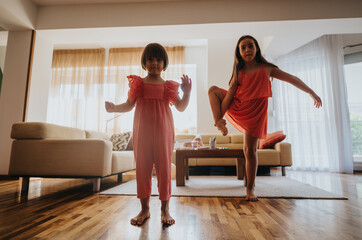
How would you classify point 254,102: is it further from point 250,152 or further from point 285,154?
point 285,154

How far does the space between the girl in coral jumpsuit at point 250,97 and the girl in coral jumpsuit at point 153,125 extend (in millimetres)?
501

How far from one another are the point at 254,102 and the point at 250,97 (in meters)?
0.05

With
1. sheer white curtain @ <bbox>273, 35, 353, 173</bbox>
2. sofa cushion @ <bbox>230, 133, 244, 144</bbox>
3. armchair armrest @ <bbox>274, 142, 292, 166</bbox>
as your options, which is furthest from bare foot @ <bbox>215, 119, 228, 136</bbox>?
sheer white curtain @ <bbox>273, 35, 353, 173</bbox>

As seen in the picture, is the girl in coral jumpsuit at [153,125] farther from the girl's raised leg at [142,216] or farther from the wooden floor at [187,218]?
the wooden floor at [187,218]

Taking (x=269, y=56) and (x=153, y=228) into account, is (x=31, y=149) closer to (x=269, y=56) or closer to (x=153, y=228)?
(x=153, y=228)

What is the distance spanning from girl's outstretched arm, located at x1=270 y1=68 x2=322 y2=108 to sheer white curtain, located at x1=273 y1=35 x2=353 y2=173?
3.03 m

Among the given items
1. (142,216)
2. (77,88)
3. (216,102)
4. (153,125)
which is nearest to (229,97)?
(216,102)

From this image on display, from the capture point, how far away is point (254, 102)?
1569 millimetres

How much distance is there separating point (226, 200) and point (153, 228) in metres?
0.79

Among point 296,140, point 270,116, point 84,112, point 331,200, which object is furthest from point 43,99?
point 296,140

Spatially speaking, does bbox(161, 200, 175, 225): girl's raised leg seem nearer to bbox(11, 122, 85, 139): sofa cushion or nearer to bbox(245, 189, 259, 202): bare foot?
bbox(245, 189, 259, 202): bare foot

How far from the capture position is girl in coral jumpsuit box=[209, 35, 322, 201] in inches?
61.2

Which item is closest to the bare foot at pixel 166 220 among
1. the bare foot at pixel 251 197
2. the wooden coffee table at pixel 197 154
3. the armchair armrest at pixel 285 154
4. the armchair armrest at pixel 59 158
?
the bare foot at pixel 251 197

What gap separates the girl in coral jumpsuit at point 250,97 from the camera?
156cm
